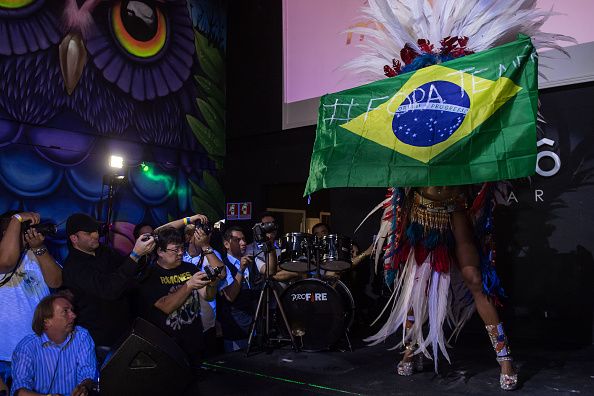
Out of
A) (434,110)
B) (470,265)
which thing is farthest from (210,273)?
(434,110)

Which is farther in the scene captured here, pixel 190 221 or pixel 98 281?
pixel 190 221

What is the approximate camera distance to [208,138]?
7578 mm

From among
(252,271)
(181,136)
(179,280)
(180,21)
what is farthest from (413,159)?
(180,21)

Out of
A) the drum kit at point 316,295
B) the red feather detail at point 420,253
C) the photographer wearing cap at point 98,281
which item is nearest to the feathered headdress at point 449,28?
the red feather detail at point 420,253

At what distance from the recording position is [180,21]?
7.32m

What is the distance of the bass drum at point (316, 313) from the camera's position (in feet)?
13.1

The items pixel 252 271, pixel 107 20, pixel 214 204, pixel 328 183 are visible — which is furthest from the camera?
pixel 214 204

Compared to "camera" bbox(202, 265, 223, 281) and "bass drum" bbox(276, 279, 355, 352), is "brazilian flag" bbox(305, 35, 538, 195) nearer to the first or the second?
"camera" bbox(202, 265, 223, 281)

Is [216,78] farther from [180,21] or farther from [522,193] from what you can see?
[522,193]

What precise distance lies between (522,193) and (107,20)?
5516 millimetres

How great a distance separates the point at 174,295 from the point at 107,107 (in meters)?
4.09

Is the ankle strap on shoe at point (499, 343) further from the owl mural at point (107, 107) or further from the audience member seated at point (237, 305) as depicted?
the owl mural at point (107, 107)

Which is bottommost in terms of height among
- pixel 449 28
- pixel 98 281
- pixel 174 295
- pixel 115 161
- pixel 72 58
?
pixel 174 295

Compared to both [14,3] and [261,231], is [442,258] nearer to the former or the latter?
[261,231]
